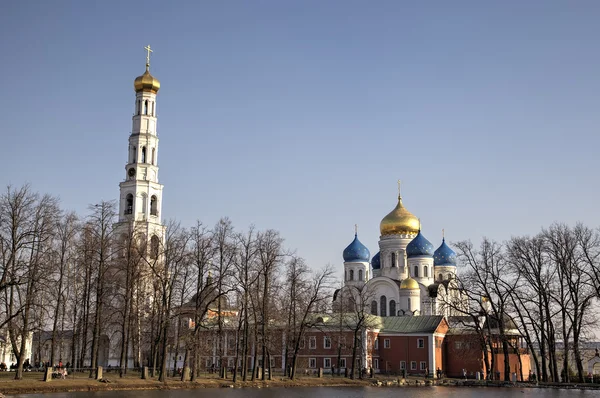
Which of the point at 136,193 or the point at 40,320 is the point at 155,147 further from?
the point at 40,320

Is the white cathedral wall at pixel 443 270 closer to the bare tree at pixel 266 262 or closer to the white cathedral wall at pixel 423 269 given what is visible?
the white cathedral wall at pixel 423 269

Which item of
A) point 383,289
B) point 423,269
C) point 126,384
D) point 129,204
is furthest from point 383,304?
point 126,384

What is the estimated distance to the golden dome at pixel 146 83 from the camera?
72500mm

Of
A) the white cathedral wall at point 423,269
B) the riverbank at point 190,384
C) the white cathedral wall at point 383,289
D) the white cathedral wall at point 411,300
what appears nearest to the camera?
the riverbank at point 190,384

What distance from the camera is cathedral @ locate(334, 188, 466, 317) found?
92.6 metres

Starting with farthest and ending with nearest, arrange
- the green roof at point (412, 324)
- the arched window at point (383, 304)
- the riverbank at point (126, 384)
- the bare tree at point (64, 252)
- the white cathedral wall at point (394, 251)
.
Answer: the white cathedral wall at point (394, 251), the arched window at point (383, 304), the green roof at point (412, 324), the bare tree at point (64, 252), the riverbank at point (126, 384)

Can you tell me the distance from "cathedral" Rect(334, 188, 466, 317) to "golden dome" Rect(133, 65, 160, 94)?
3550 centimetres

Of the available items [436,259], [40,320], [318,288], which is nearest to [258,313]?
[318,288]

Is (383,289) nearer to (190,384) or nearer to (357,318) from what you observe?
(357,318)

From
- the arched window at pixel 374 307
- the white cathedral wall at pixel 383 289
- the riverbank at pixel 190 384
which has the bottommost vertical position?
the riverbank at pixel 190 384

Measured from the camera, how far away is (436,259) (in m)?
101

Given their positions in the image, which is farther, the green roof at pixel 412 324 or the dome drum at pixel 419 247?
the dome drum at pixel 419 247

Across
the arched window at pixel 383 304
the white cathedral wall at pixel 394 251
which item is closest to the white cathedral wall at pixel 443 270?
the white cathedral wall at pixel 394 251

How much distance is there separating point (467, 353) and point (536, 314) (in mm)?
16139
